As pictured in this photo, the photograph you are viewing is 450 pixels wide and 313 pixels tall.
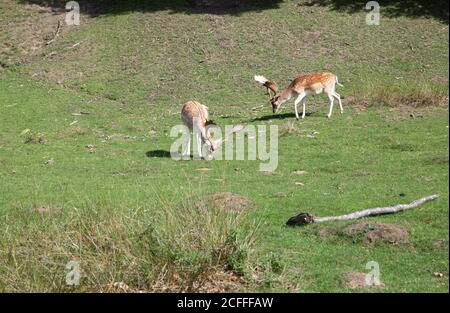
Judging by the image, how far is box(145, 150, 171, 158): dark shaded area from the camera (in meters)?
16.1

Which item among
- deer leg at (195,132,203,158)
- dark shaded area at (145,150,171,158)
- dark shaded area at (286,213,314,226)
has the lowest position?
dark shaded area at (145,150,171,158)

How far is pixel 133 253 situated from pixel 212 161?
6.84m

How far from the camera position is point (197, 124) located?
52.7 feet

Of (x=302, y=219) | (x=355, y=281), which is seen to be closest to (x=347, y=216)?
(x=302, y=219)

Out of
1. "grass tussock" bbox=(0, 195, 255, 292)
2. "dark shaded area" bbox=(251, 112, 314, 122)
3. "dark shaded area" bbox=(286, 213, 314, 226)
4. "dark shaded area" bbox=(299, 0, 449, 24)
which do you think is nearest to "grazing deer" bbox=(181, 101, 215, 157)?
"dark shaded area" bbox=(251, 112, 314, 122)

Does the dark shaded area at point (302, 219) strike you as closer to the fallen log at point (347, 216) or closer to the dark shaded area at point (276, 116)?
the fallen log at point (347, 216)

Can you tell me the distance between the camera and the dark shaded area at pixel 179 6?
29438mm

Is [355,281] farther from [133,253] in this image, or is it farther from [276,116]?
[276,116]

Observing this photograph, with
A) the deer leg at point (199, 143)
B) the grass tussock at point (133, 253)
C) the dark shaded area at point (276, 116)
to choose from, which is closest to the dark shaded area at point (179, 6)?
the dark shaded area at point (276, 116)

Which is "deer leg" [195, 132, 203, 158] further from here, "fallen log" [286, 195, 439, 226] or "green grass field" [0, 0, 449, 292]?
"fallen log" [286, 195, 439, 226]

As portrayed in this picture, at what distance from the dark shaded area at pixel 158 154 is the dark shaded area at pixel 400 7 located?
47.5 ft

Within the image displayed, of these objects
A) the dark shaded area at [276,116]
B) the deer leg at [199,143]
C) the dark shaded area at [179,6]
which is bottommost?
the dark shaded area at [276,116]

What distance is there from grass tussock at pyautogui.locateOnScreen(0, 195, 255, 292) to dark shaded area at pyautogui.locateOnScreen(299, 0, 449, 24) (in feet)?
67.3
